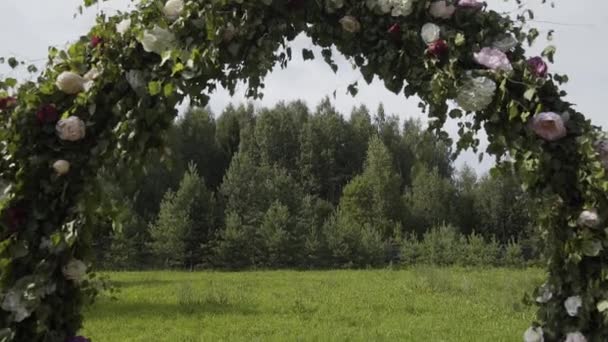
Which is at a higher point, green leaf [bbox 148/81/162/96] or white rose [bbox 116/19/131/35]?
white rose [bbox 116/19/131/35]

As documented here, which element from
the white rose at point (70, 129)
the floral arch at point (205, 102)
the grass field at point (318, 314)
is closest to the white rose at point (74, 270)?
the floral arch at point (205, 102)

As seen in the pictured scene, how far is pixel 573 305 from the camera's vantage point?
2.29 meters

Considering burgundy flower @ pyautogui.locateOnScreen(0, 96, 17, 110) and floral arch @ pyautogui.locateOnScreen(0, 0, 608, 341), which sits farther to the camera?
burgundy flower @ pyautogui.locateOnScreen(0, 96, 17, 110)

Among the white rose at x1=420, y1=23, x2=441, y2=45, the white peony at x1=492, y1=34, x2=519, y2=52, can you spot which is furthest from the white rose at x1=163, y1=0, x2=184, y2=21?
the white peony at x1=492, y1=34, x2=519, y2=52

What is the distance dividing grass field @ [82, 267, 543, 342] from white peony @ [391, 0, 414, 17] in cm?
497

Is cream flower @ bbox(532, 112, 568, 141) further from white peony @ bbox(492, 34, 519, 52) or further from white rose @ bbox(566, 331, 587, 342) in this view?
white rose @ bbox(566, 331, 587, 342)

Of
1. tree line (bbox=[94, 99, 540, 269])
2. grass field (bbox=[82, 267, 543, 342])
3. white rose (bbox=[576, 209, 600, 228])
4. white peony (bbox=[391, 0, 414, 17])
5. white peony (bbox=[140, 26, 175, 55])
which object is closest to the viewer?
white rose (bbox=[576, 209, 600, 228])

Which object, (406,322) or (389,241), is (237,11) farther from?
(389,241)

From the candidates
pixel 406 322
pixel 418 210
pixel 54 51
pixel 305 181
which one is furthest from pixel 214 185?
pixel 54 51

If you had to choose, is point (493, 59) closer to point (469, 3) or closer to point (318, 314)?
point (469, 3)

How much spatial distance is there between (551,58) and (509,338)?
643 centimetres

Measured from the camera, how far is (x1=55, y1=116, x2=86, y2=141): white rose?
228 centimetres

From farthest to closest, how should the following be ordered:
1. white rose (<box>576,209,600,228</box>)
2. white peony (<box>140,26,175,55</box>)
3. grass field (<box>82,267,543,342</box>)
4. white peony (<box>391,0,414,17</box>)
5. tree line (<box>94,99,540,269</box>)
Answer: tree line (<box>94,99,540,269</box>), grass field (<box>82,267,543,342</box>), white peony (<box>391,0,414,17</box>), white peony (<box>140,26,175,55</box>), white rose (<box>576,209,600,228</box>)

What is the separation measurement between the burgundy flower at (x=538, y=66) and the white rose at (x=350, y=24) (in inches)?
25.5
